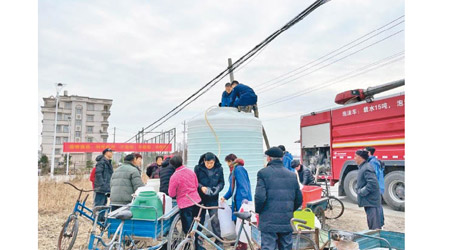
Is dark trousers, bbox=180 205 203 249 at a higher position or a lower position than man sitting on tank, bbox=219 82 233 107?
lower

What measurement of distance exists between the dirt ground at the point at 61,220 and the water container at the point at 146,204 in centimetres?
139

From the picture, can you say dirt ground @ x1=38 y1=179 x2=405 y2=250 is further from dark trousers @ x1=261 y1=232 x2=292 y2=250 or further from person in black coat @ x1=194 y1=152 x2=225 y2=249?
A: dark trousers @ x1=261 y1=232 x2=292 y2=250

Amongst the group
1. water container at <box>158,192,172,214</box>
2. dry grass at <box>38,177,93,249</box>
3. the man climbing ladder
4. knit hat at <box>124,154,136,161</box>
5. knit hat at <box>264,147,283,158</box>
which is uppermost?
the man climbing ladder

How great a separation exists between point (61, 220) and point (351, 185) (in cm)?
791

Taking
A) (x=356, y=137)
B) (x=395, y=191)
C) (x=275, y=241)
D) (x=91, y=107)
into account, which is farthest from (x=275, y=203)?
(x=91, y=107)

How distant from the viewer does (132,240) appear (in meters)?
3.65

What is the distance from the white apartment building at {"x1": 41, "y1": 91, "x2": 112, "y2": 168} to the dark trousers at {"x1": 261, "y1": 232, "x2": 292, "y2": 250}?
44.5 m

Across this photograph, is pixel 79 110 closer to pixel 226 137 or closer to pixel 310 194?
pixel 226 137

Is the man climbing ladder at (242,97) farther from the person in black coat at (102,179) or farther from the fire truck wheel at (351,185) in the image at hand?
the fire truck wheel at (351,185)

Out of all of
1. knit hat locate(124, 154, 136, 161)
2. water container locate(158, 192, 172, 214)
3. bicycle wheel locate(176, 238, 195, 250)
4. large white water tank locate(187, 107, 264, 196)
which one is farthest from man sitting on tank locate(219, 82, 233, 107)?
bicycle wheel locate(176, 238, 195, 250)

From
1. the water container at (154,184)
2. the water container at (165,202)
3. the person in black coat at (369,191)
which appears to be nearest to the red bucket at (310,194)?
the person in black coat at (369,191)

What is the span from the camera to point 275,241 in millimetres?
3219

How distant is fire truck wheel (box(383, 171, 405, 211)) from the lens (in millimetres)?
7633
